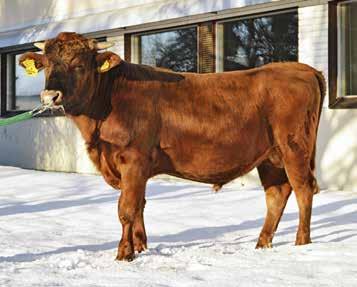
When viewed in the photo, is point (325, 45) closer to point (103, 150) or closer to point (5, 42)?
point (103, 150)

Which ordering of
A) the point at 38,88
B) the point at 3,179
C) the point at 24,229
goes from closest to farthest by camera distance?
1. the point at 24,229
2. the point at 3,179
3. the point at 38,88

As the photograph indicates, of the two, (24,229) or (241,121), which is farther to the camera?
(24,229)

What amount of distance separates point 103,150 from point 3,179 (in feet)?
31.6

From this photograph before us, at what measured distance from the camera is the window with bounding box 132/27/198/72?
52.7 feet

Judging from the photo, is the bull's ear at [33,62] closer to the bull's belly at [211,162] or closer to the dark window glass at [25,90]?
the bull's belly at [211,162]

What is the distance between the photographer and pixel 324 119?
43.7 feet

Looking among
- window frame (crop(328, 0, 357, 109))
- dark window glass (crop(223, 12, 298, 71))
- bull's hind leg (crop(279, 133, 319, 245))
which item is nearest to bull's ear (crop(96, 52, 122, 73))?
bull's hind leg (crop(279, 133, 319, 245))

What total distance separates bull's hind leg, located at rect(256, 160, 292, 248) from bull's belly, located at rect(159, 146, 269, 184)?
18.8 inches

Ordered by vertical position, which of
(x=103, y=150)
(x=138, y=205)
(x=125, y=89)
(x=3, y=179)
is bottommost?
(x=3, y=179)

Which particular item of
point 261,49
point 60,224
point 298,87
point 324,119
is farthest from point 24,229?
point 261,49

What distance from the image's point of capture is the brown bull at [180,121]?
257 inches

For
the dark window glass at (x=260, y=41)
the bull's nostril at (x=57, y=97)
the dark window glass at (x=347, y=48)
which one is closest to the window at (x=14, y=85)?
the dark window glass at (x=260, y=41)

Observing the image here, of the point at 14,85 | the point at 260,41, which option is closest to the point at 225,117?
the point at 260,41

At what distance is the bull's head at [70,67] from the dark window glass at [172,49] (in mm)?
9293
